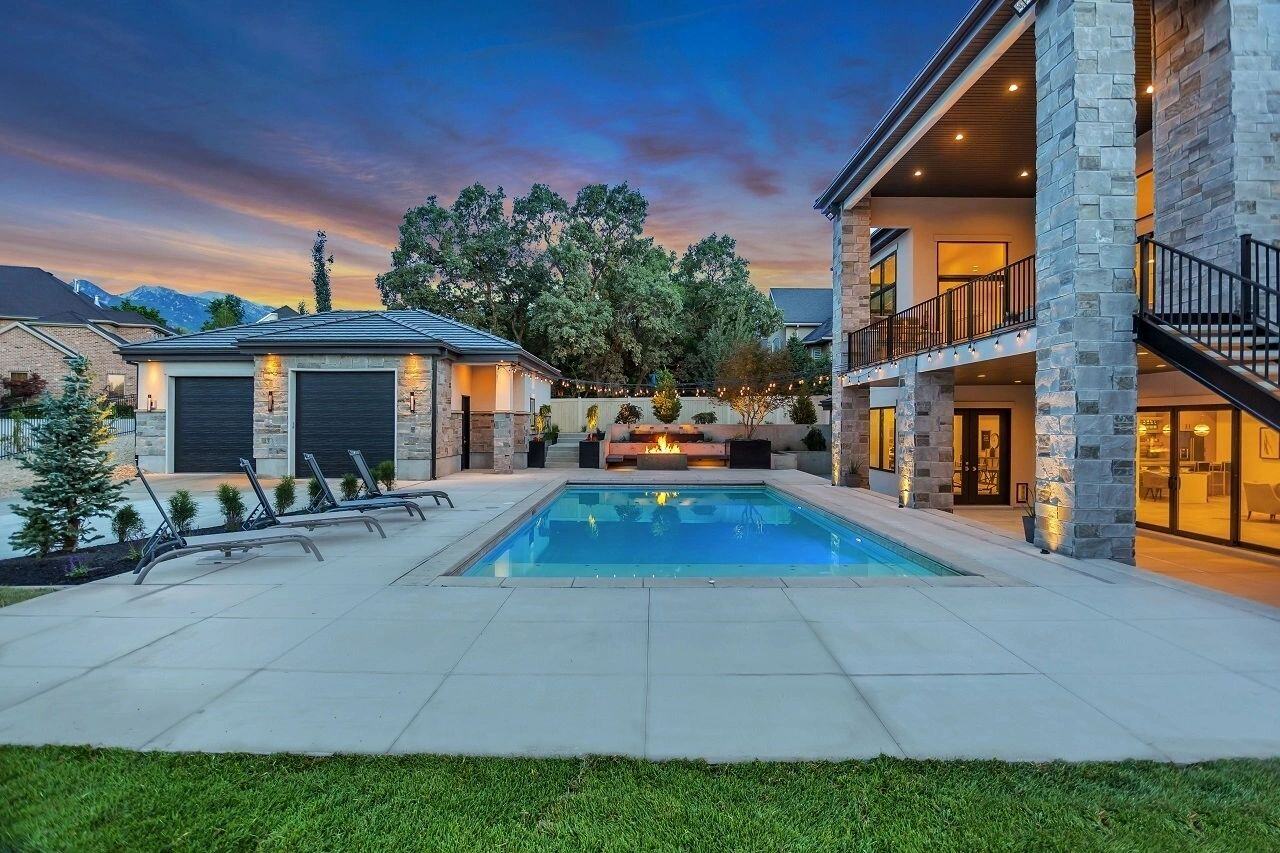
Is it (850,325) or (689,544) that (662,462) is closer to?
(850,325)

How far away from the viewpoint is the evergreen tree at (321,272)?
45031 millimetres

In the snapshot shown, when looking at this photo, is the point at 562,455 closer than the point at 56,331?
Yes

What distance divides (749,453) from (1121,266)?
14.2 metres

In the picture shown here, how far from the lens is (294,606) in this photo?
5.47 meters

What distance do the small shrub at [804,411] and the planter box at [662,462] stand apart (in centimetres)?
542

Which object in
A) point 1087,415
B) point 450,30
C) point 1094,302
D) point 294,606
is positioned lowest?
point 294,606

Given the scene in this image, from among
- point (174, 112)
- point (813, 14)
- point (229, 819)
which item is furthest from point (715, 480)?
point (174, 112)

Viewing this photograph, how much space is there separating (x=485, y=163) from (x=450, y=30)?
959 centimetres

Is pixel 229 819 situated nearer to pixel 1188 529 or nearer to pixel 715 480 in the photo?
pixel 1188 529

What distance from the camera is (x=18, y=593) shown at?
19.0ft

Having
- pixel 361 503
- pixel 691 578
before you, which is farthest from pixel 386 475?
pixel 691 578

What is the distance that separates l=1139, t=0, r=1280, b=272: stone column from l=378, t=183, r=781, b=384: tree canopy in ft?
67.0

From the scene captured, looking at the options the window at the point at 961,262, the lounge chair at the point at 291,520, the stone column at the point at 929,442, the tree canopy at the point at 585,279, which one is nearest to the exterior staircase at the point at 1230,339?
the stone column at the point at 929,442

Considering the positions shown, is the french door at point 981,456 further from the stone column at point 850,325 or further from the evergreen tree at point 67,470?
the evergreen tree at point 67,470
